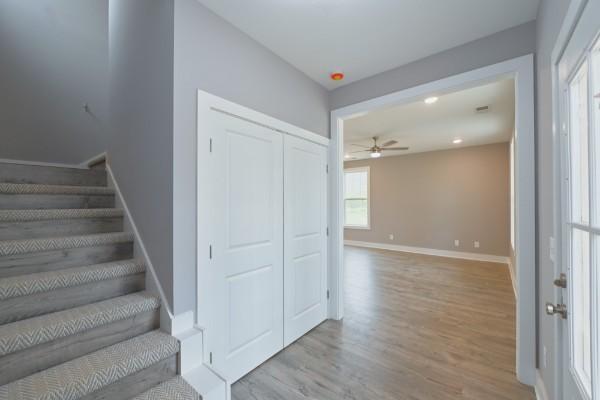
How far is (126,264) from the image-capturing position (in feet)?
5.72

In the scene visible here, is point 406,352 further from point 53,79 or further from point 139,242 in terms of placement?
point 53,79

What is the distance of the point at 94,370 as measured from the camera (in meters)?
1.24

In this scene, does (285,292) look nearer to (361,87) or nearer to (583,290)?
(583,290)

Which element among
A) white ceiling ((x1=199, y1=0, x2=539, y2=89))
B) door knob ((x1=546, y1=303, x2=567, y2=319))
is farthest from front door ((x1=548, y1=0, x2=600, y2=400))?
white ceiling ((x1=199, y1=0, x2=539, y2=89))

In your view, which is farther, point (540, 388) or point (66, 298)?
point (540, 388)

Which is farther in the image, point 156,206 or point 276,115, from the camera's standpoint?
point 276,115

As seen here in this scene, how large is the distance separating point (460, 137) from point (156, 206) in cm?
567

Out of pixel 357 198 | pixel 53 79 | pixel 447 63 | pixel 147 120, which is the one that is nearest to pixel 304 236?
pixel 147 120

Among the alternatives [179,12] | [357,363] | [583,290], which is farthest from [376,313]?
[179,12]

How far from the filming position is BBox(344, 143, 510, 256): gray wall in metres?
5.60

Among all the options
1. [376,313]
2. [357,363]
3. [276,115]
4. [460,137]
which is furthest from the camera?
[460,137]

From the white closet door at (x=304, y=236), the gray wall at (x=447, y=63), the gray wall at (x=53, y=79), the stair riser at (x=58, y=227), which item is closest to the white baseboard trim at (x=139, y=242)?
the stair riser at (x=58, y=227)

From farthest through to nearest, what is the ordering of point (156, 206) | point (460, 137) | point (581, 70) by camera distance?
1. point (460, 137)
2. point (156, 206)
3. point (581, 70)

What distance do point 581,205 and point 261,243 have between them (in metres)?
1.87
